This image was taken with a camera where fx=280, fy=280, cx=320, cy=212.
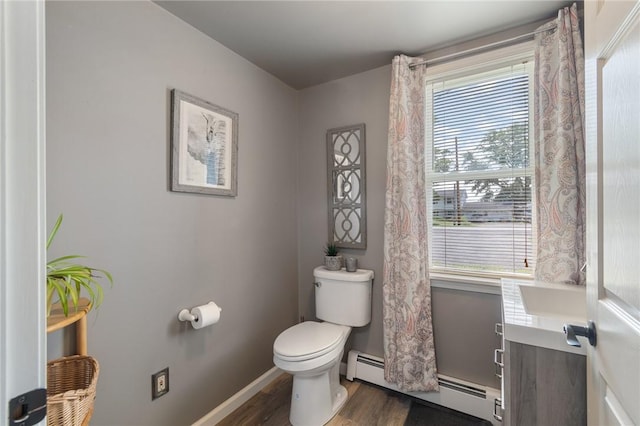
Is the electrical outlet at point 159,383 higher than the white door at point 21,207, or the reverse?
the white door at point 21,207

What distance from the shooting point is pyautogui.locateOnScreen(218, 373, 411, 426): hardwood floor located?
65.3 inches

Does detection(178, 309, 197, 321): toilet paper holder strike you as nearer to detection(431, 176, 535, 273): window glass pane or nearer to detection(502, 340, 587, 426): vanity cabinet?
detection(502, 340, 587, 426): vanity cabinet

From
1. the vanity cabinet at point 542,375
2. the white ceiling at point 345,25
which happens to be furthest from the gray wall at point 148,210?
the vanity cabinet at point 542,375

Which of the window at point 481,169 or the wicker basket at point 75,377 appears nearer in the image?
the wicker basket at point 75,377

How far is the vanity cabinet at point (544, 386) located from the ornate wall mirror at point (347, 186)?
1244 mm

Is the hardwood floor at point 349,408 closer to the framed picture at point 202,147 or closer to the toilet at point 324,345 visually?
the toilet at point 324,345

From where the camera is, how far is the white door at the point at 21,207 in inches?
17.3

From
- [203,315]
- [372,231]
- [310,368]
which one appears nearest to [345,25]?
[372,231]

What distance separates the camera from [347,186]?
7.11 ft

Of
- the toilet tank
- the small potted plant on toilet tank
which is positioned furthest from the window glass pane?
the small potted plant on toilet tank

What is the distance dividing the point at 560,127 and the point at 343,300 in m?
1.59

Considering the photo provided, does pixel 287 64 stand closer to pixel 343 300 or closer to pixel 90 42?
pixel 90 42

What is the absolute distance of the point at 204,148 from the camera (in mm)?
1619

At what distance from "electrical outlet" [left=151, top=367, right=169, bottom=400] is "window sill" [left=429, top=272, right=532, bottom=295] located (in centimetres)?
162
